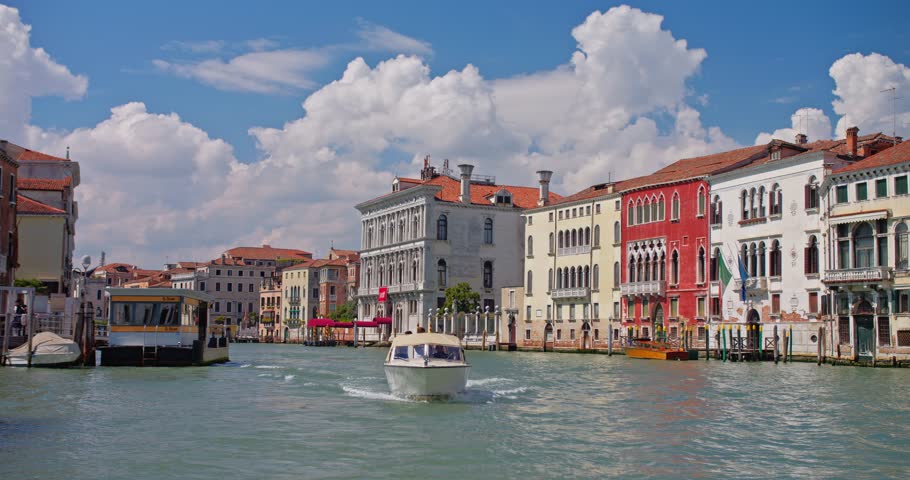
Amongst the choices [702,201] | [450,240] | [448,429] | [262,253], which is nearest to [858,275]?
[702,201]

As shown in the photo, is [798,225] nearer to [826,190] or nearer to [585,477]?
[826,190]

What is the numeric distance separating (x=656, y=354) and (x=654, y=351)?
0.39m

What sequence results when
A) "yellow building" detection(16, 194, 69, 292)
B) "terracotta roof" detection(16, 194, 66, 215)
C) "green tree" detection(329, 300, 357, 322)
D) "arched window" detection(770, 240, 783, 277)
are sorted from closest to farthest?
"terracotta roof" detection(16, 194, 66, 215), "yellow building" detection(16, 194, 69, 292), "arched window" detection(770, 240, 783, 277), "green tree" detection(329, 300, 357, 322)

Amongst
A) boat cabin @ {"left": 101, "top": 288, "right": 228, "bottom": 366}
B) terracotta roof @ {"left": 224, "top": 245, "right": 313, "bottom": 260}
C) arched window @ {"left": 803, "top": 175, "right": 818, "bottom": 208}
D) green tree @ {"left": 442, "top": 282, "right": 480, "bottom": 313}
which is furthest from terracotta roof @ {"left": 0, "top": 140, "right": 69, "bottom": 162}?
terracotta roof @ {"left": 224, "top": 245, "right": 313, "bottom": 260}

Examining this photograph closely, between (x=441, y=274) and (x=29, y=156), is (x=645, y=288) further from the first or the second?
(x=29, y=156)

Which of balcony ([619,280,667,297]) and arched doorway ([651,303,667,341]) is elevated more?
balcony ([619,280,667,297])

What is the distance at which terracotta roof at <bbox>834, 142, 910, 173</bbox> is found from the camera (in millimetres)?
39406

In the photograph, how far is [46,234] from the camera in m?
45.9

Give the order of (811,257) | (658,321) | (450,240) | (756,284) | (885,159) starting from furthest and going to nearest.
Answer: (450,240) → (658,321) → (756,284) → (811,257) → (885,159)

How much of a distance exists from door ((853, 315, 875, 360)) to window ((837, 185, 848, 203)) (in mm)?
4589

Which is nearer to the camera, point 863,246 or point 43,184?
point 863,246

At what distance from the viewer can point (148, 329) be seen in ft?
108

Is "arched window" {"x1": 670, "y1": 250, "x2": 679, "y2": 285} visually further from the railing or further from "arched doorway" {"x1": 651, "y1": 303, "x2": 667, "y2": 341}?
the railing

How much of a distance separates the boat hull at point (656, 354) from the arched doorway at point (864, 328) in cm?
701
